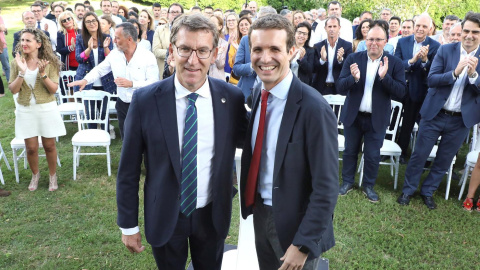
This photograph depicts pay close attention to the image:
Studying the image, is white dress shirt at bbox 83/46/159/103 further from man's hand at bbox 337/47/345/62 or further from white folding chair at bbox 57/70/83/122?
man's hand at bbox 337/47/345/62

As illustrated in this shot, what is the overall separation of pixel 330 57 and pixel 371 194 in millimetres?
2417

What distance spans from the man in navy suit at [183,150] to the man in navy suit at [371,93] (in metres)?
2.76

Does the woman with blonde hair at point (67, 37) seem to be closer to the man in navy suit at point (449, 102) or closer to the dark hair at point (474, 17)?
the man in navy suit at point (449, 102)

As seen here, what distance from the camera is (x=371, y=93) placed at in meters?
4.60

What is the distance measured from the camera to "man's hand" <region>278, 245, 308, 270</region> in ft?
6.10

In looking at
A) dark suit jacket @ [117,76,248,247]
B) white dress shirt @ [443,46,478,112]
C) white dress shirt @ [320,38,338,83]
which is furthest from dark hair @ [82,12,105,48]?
white dress shirt @ [443,46,478,112]

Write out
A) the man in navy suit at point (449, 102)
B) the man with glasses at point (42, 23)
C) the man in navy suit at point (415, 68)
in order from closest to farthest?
the man in navy suit at point (449, 102)
the man in navy suit at point (415, 68)
the man with glasses at point (42, 23)

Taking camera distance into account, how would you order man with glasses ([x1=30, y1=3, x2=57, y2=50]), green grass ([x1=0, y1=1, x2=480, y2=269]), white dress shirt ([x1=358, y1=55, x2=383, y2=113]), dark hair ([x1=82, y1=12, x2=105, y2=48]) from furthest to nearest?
1. man with glasses ([x1=30, y1=3, x2=57, y2=50])
2. dark hair ([x1=82, y1=12, x2=105, y2=48])
3. white dress shirt ([x1=358, y1=55, x2=383, y2=113])
4. green grass ([x1=0, y1=1, x2=480, y2=269])

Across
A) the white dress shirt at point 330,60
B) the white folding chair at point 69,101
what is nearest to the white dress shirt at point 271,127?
the white dress shirt at point 330,60

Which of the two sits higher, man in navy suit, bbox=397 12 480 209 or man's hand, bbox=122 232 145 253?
man in navy suit, bbox=397 12 480 209

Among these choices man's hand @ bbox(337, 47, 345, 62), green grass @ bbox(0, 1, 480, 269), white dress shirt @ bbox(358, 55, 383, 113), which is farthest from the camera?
man's hand @ bbox(337, 47, 345, 62)

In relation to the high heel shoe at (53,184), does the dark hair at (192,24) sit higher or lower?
higher

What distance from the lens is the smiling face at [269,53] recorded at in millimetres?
1863

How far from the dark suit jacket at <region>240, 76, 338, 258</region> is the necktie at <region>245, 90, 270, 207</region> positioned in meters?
0.14
